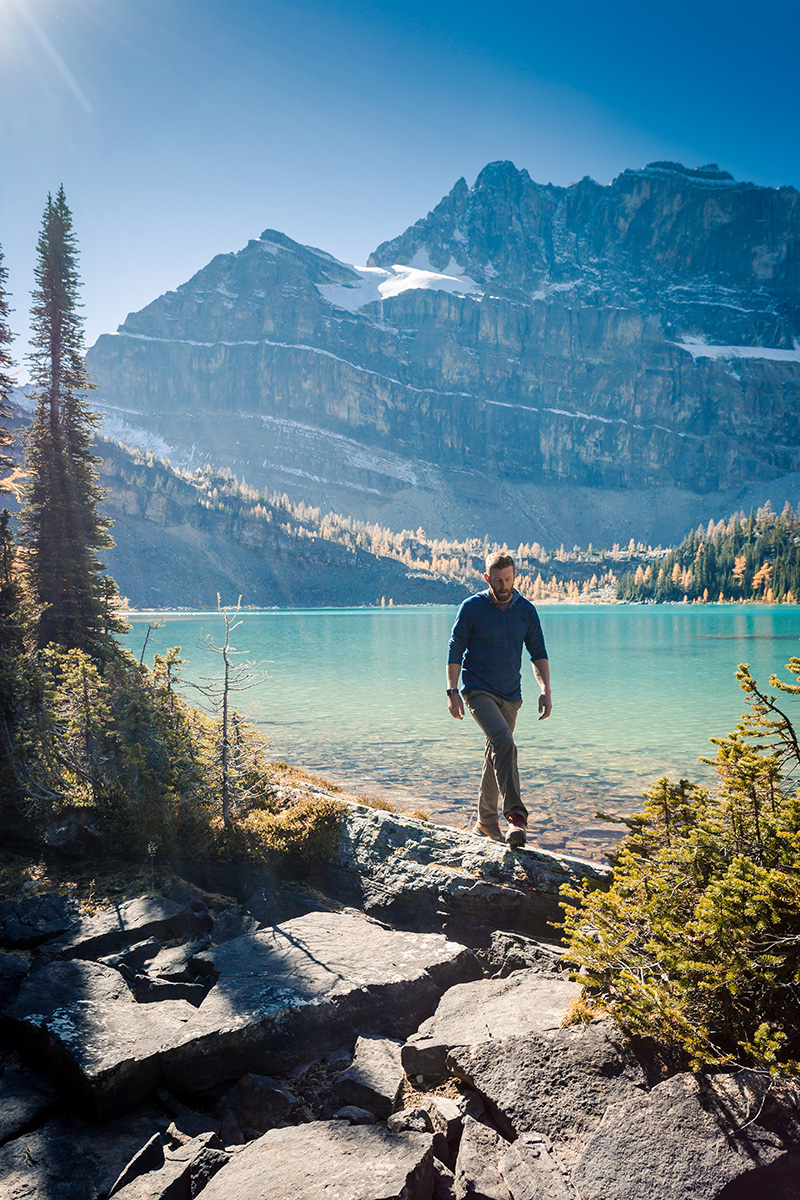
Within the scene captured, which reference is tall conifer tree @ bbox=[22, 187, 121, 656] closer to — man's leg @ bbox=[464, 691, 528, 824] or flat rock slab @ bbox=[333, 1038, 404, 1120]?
man's leg @ bbox=[464, 691, 528, 824]

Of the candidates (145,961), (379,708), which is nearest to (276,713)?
(379,708)

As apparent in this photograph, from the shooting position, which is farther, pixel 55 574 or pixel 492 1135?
pixel 55 574

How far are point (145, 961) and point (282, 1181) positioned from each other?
316 centimetres

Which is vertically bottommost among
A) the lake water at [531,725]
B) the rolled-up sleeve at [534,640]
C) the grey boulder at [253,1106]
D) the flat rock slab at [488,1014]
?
the lake water at [531,725]

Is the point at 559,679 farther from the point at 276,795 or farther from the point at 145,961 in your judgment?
the point at 145,961

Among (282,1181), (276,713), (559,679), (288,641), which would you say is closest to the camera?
(282,1181)

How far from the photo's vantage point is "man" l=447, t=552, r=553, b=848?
8102mm

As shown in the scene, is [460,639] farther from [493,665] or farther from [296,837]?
[296,837]

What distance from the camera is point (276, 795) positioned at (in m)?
9.76

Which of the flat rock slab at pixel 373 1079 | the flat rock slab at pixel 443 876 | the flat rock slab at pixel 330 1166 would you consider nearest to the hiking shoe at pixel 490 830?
the flat rock slab at pixel 443 876

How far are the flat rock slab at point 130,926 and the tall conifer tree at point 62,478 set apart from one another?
43.7ft

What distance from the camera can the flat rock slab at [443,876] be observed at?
6789 mm

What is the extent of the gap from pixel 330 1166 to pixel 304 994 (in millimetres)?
1770

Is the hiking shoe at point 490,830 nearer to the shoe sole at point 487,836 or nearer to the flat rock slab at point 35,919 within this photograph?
the shoe sole at point 487,836
